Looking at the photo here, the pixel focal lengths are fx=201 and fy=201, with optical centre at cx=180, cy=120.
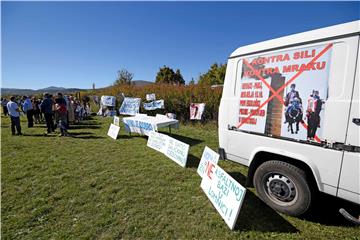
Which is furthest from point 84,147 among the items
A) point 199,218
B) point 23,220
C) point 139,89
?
point 139,89

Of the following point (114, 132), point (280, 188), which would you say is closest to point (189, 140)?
point (114, 132)

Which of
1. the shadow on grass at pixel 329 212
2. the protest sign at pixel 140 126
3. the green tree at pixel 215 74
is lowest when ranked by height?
the shadow on grass at pixel 329 212

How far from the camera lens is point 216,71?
28.8 metres

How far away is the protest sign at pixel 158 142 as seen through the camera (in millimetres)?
6456

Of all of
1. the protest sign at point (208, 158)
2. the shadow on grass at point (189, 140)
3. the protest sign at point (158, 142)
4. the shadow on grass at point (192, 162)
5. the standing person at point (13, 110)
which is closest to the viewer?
the protest sign at point (208, 158)

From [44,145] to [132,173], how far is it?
191 inches

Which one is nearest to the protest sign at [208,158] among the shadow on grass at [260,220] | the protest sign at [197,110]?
the shadow on grass at [260,220]

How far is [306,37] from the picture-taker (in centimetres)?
275

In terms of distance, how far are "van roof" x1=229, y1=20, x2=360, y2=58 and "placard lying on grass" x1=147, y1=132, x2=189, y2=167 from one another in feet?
9.41

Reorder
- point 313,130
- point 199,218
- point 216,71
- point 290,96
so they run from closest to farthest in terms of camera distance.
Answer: point 313,130
point 290,96
point 199,218
point 216,71

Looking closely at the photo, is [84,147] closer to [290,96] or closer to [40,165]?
[40,165]

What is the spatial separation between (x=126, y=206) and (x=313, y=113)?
3.24 metres

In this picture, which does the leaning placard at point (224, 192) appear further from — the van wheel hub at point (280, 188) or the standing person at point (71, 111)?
the standing person at point (71, 111)

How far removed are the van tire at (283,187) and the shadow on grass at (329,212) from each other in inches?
8.6
